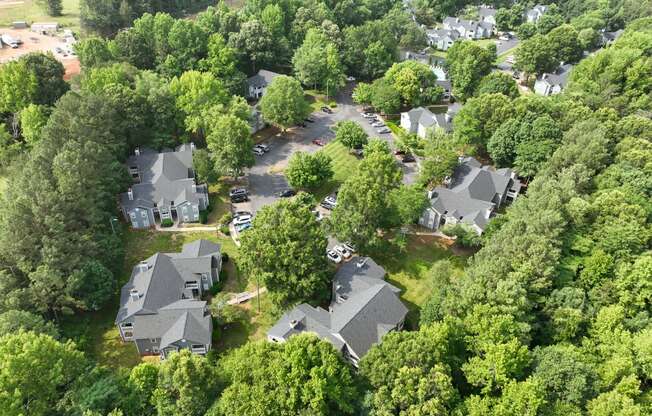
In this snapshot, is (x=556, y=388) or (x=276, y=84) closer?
(x=556, y=388)

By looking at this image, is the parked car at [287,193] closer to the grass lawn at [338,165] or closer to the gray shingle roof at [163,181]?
the grass lawn at [338,165]

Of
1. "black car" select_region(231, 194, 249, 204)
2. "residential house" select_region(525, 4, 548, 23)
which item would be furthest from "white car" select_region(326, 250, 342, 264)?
"residential house" select_region(525, 4, 548, 23)

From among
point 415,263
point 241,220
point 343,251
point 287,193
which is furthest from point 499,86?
point 241,220

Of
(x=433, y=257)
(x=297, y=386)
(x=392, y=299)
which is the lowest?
(x=433, y=257)

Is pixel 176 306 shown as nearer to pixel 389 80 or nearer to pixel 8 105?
pixel 8 105

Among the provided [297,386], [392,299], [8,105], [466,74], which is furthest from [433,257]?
[8,105]

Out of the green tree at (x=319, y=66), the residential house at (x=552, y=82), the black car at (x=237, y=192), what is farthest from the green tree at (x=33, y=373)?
the residential house at (x=552, y=82)

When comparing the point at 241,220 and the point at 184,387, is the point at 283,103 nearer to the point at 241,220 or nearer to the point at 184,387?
the point at 241,220
